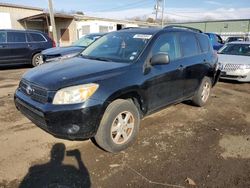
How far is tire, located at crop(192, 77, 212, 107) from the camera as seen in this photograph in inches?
229

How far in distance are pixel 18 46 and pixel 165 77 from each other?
9.23 meters

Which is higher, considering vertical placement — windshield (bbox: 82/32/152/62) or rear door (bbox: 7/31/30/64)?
windshield (bbox: 82/32/152/62)

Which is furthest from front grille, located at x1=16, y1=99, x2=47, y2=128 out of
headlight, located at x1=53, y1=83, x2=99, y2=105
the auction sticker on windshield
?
the auction sticker on windshield

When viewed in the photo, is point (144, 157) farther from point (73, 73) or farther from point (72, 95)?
point (73, 73)

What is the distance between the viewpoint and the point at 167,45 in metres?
4.61

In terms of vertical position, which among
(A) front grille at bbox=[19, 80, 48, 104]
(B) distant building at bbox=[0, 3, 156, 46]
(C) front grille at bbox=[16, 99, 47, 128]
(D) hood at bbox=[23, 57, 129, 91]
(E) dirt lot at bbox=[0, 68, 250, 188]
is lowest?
Answer: (E) dirt lot at bbox=[0, 68, 250, 188]

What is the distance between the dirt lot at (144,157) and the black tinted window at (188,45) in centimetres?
142

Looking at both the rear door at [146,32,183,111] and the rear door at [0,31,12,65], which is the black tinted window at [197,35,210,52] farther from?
the rear door at [0,31,12,65]

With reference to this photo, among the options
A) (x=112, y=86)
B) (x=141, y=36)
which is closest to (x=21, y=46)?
(x=141, y=36)

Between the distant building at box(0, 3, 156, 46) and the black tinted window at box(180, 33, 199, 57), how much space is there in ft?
66.3

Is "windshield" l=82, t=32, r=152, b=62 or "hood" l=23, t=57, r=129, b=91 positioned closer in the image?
"hood" l=23, t=57, r=129, b=91

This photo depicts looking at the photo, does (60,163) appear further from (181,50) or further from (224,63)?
(224,63)

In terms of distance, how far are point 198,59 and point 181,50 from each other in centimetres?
71

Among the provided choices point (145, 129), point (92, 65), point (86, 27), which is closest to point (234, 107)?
point (145, 129)
